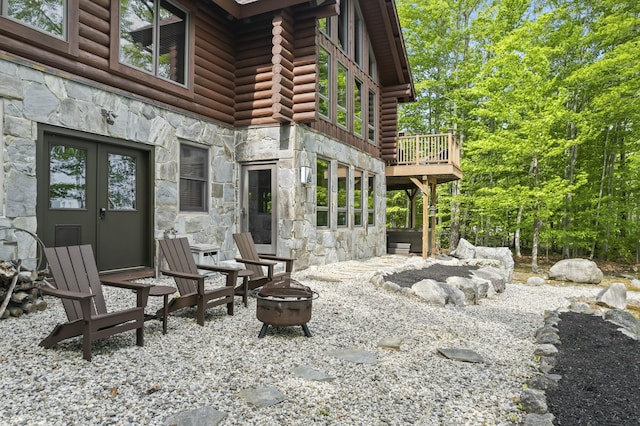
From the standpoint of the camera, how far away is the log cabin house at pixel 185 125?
5.38 meters

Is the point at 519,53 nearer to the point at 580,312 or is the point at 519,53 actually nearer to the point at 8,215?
the point at 580,312

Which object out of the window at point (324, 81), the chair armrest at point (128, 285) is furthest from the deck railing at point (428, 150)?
the chair armrest at point (128, 285)

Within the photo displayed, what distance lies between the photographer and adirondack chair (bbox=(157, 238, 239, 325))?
13.8ft

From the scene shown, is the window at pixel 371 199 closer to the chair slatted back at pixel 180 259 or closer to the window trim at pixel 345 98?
the window trim at pixel 345 98

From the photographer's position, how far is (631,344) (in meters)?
4.46

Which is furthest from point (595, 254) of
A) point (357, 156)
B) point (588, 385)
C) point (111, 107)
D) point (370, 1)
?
point (111, 107)

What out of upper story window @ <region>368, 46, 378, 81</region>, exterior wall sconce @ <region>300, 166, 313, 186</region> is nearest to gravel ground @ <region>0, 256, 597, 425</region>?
exterior wall sconce @ <region>300, 166, 313, 186</region>

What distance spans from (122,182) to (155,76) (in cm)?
189

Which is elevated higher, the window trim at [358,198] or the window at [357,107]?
the window at [357,107]

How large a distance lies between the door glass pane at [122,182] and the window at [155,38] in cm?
154

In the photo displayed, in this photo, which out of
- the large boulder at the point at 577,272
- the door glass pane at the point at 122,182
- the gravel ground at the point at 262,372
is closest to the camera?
the gravel ground at the point at 262,372

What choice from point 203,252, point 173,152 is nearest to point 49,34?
point 173,152

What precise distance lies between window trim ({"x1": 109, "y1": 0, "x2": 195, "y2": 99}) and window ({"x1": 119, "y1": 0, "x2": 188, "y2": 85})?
0.21 ft

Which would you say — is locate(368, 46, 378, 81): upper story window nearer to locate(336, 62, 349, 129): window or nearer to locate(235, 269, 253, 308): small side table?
locate(336, 62, 349, 129): window
